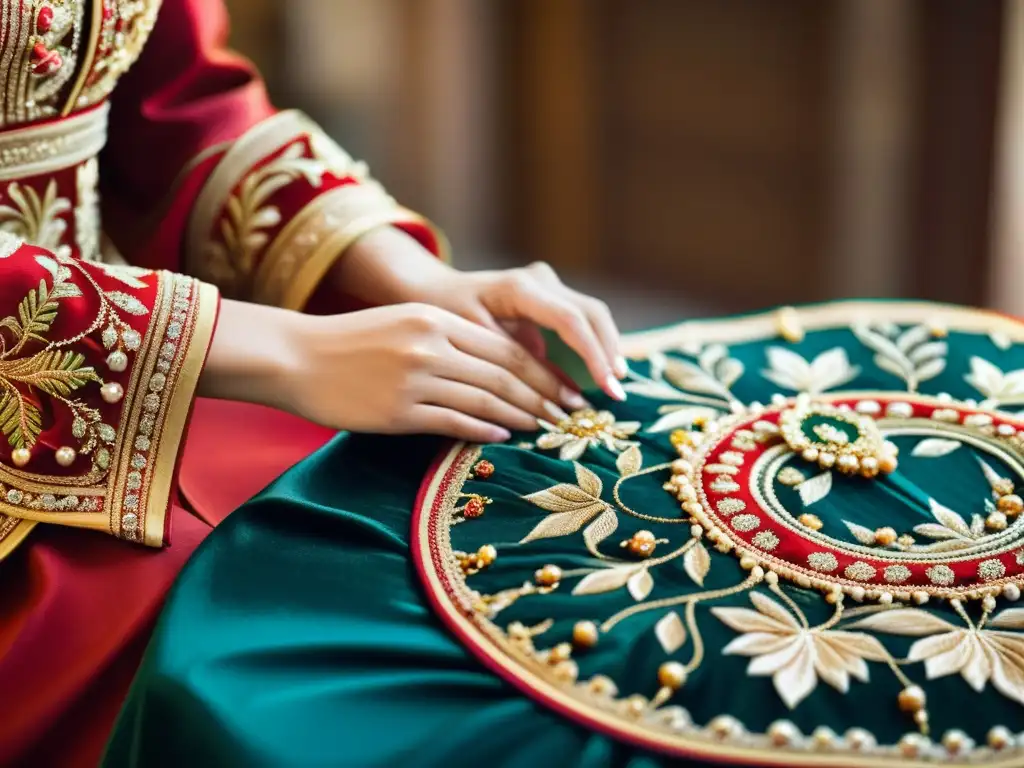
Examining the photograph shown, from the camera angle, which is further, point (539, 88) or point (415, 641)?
point (539, 88)

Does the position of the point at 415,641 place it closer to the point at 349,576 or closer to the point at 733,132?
the point at 349,576

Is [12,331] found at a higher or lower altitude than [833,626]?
higher

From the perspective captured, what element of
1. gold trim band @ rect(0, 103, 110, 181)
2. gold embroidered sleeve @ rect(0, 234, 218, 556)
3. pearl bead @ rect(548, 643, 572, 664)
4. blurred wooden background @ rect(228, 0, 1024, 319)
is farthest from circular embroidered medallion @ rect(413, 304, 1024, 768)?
blurred wooden background @ rect(228, 0, 1024, 319)

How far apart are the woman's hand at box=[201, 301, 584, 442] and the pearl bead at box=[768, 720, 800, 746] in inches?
10.4

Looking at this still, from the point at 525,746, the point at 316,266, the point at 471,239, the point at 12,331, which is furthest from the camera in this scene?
the point at 471,239

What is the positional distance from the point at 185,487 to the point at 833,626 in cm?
37

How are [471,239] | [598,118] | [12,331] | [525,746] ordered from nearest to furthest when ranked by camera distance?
[525,746] < [12,331] < [598,118] < [471,239]

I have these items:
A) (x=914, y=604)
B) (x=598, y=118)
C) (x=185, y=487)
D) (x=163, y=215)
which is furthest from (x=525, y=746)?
(x=598, y=118)

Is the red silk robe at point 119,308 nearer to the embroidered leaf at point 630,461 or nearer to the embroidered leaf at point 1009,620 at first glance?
the embroidered leaf at point 630,461

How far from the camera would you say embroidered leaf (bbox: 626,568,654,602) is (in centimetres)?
52

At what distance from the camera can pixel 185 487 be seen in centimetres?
67

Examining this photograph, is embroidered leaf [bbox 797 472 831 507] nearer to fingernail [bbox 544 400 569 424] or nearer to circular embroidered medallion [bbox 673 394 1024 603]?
circular embroidered medallion [bbox 673 394 1024 603]

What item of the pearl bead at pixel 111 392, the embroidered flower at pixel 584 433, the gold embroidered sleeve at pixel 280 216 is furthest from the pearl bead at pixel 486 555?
the gold embroidered sleeve at pixel 280 216

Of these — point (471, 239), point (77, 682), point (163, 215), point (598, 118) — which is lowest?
point (471, 239)
